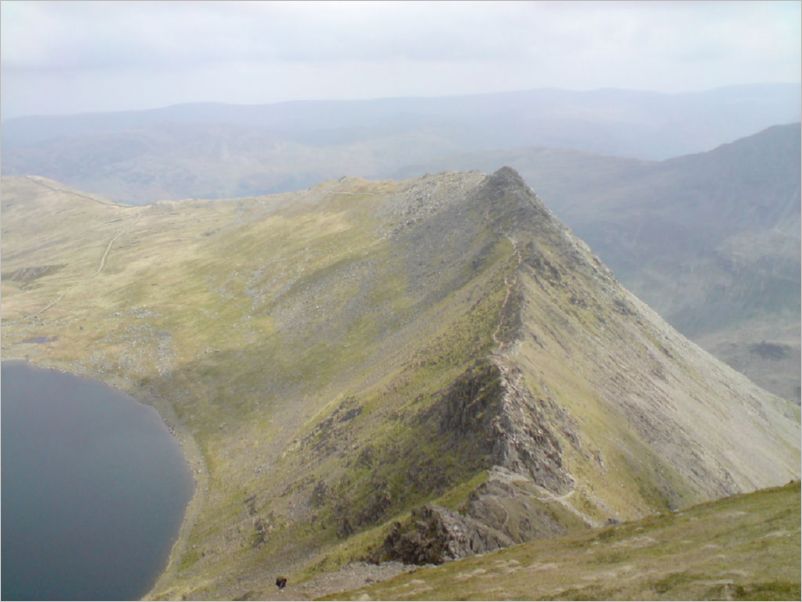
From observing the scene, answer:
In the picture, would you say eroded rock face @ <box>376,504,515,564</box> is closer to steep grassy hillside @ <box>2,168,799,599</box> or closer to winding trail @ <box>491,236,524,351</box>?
steep grassy hillside @ <box>2,168,799,599</box>

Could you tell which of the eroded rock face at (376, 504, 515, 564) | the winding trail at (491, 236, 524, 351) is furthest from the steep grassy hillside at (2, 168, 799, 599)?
the winding trail at (491, 236, 524, 351)

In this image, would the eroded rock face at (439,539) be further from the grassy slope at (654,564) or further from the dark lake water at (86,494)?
the dark lake water at (86,494)

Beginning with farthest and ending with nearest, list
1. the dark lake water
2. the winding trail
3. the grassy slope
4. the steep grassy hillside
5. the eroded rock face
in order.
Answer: the winding trail
the dark lake water
the steep grassy hillside
the eroded rock face
the grassy slope

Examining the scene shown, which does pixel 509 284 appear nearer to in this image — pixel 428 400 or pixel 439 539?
pixel 428 400

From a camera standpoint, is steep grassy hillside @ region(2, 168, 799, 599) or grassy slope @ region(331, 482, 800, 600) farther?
steep grassy hillside @ region(2, 168, 799, 599)

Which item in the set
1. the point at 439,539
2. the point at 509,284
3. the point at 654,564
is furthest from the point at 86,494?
the point at 654,564

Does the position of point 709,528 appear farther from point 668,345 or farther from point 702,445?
point 668,345

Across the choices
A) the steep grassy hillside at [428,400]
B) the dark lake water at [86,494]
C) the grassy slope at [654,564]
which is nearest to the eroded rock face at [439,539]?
the steep grassy hillside at [428,400]
